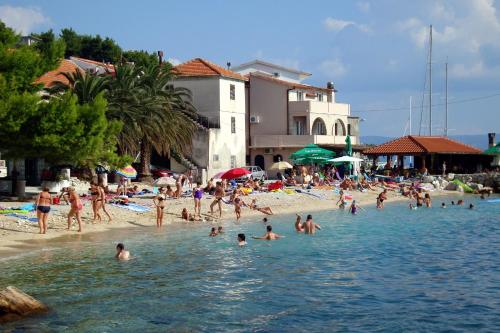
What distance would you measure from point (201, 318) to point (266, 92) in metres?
48.3

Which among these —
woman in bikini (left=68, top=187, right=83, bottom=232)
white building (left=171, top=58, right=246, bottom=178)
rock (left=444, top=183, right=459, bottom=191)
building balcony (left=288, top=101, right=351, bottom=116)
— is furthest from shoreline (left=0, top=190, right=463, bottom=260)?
building balcony (left=288, top=101, right=351, bottom=116)

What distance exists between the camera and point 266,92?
6156 centimetres

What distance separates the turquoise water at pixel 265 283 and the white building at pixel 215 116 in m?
24.2

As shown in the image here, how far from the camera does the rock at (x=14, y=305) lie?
13586 millimetres

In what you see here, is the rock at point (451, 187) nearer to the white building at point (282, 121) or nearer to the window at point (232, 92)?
the white building at point (282, 121)

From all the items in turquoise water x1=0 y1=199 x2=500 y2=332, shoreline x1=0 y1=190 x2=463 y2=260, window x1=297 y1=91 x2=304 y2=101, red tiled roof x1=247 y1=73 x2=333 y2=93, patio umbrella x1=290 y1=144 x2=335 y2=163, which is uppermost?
red tiled roof x1=247 y1=73 x2=333 y2=93

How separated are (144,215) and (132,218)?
79 cm

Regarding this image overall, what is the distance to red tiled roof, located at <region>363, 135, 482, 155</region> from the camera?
188ft

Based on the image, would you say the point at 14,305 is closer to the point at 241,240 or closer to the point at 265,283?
the point at 265,283

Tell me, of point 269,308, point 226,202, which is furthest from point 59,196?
point 269,308

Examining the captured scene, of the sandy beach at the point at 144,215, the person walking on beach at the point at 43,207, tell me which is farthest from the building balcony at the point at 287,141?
the person walking on beach at the point at 43,207

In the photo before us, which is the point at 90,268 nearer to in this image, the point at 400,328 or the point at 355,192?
the point at 400,328

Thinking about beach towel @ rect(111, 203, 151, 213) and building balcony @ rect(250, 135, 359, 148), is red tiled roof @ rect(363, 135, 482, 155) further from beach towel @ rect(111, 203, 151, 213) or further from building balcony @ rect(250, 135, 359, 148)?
beach towel @ rect(111, 203, 151, 213)

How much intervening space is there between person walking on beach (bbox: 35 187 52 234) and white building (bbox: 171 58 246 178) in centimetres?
2667
